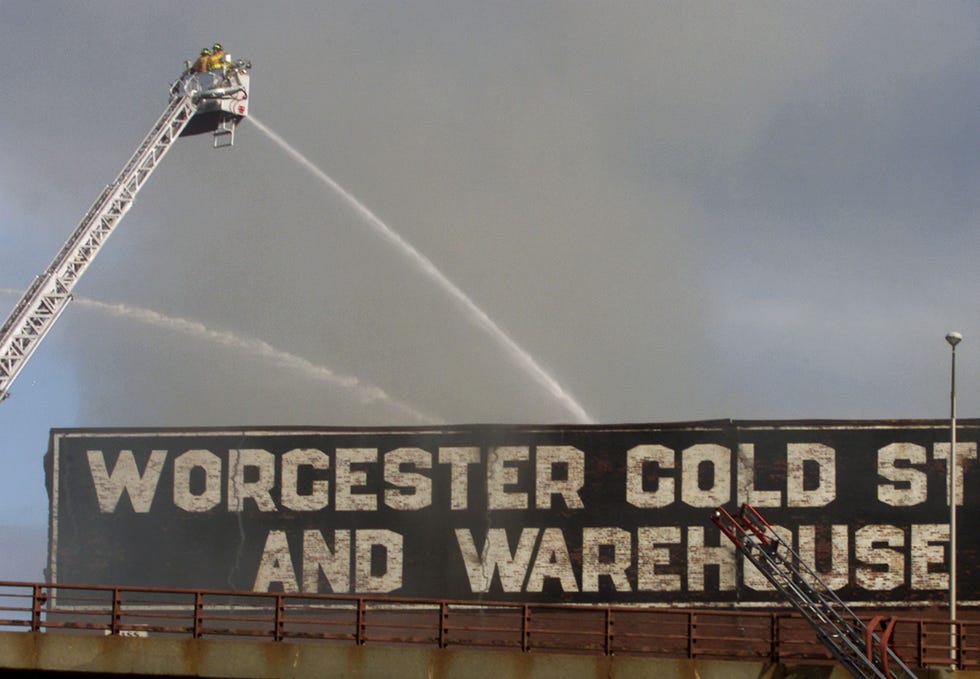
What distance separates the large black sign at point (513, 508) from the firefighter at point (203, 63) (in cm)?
1717

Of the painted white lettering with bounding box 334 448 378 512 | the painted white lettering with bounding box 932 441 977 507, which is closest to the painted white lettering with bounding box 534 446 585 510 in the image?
the painted white lettering with bounding box 334 448 378 512

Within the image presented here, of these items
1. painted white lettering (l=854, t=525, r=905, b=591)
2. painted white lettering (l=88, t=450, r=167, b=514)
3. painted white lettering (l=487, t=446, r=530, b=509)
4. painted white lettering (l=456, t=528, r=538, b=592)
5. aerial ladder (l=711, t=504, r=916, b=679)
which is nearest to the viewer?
aerial ladder (l=711, t=504, r=916, b=679)

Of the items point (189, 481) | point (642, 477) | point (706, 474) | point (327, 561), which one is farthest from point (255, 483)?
point (706, 474)

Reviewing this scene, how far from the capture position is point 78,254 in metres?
54.2

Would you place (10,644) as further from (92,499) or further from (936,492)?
(936,492)

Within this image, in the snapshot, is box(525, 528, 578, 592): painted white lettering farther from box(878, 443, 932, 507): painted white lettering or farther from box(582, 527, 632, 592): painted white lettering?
box(878, 443, 932, 507): painted white lettering

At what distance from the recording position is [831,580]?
41.5 m

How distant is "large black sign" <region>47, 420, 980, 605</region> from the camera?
42062mm

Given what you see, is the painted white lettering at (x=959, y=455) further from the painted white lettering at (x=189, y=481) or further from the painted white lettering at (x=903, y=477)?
the painted white lettering at (x=189, y=481)

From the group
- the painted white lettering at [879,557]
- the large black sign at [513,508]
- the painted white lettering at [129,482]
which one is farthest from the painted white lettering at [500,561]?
the painted white lettering at [129,482]

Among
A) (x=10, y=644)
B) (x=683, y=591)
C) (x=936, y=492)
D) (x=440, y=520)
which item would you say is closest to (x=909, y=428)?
(x=936, y=492)

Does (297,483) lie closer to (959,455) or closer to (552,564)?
(552,564)

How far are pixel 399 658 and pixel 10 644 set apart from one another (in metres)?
6.35

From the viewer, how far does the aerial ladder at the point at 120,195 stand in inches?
2035
